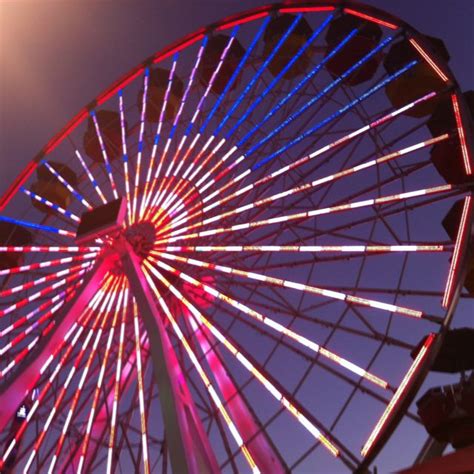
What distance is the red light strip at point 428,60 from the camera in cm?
885

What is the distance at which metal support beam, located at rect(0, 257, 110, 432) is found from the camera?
805 cm

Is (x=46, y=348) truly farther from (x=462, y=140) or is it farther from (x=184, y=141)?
(x=462, y=140)

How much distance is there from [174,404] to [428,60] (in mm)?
6204

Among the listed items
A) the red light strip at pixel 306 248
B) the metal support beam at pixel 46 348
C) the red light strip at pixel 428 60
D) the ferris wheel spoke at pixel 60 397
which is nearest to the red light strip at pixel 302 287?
the red light strip at pixel 306 248

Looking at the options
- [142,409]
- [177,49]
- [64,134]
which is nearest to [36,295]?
[142,409]

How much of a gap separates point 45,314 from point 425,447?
23.1ft

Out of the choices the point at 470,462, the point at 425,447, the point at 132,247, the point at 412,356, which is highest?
the point at 132,247

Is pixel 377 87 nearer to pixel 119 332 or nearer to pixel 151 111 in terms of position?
pixel 119 332

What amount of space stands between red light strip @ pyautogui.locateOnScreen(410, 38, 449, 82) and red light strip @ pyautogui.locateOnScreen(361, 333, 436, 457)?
4.09 m

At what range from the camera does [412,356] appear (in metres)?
7.12

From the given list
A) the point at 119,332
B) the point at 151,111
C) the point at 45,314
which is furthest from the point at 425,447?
the point at 151,111

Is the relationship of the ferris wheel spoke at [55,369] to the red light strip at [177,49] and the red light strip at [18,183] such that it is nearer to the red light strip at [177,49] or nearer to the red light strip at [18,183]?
the red light strip at [18,183]

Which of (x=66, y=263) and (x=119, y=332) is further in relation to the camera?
(x=66, y=263)

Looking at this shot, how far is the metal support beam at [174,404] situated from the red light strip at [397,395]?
1.89 metres
